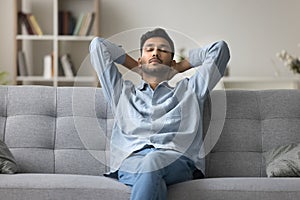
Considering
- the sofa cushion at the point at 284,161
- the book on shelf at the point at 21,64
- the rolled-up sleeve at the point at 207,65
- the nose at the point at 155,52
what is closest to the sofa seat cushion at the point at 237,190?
the sofa cushion at the point at 284,161

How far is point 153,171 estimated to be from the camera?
7.52 ft

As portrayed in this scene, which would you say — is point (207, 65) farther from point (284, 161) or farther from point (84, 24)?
point (84, 24)

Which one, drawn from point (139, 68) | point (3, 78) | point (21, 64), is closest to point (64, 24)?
point (21, 64)

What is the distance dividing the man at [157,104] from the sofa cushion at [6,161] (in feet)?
1.41

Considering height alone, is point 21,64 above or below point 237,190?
above

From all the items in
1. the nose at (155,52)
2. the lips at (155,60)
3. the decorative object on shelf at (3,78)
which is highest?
the nose at (155,52)

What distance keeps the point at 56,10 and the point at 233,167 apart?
2.88 metres

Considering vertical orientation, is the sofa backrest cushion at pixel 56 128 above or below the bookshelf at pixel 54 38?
below

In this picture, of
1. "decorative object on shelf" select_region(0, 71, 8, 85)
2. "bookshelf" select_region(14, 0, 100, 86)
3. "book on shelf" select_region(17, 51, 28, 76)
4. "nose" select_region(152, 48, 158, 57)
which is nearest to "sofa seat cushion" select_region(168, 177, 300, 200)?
"nose" select_region(152, 48, 158, 57)

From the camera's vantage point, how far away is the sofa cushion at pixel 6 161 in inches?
101

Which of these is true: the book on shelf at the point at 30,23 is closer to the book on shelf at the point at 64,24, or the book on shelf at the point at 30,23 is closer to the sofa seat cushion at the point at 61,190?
the book on shelf at the point at 64,24

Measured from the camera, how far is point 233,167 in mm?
2773

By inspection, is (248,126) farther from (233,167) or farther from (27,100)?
(27,100)

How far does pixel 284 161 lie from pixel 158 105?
1.92 ft
